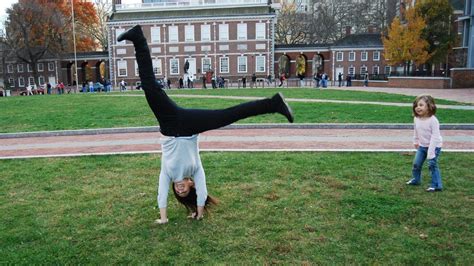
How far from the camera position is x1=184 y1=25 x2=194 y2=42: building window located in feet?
187

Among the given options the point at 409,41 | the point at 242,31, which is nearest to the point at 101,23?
the point at 242,31

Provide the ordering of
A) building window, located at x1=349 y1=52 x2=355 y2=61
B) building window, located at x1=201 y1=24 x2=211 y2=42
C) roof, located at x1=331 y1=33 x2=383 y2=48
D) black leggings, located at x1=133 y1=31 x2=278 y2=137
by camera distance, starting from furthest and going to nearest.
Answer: building window, located at x1=349 y1=52 x2=355 y2=61, roof, located at x1=331 y1=33 x2=383 y2=48, building window, located at x1=201 y1=24 x2=211 y2=42, black leggings, located at x1=133 y1=31 x2=278 y2=137

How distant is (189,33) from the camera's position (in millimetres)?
56938

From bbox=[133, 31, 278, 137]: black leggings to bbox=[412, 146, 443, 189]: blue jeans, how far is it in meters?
3.30

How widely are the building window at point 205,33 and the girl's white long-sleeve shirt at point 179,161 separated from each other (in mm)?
53313

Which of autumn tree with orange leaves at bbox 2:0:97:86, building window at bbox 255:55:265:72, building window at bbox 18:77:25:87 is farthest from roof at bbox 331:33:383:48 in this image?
building window at bbox 18:77:25:87

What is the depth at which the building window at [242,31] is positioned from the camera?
56562 millimetres

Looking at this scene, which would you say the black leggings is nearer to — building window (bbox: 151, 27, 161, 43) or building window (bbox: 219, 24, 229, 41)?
building window (bbox: 219, 24, 229, 41)

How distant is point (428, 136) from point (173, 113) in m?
3.95

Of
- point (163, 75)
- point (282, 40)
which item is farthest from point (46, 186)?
point (282, 40)

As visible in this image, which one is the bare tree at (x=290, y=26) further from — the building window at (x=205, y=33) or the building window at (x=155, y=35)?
the building window at (x=155, y=35)

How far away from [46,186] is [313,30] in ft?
231

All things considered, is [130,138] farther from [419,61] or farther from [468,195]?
[419,61]

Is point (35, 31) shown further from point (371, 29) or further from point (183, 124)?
point (183, 124)
